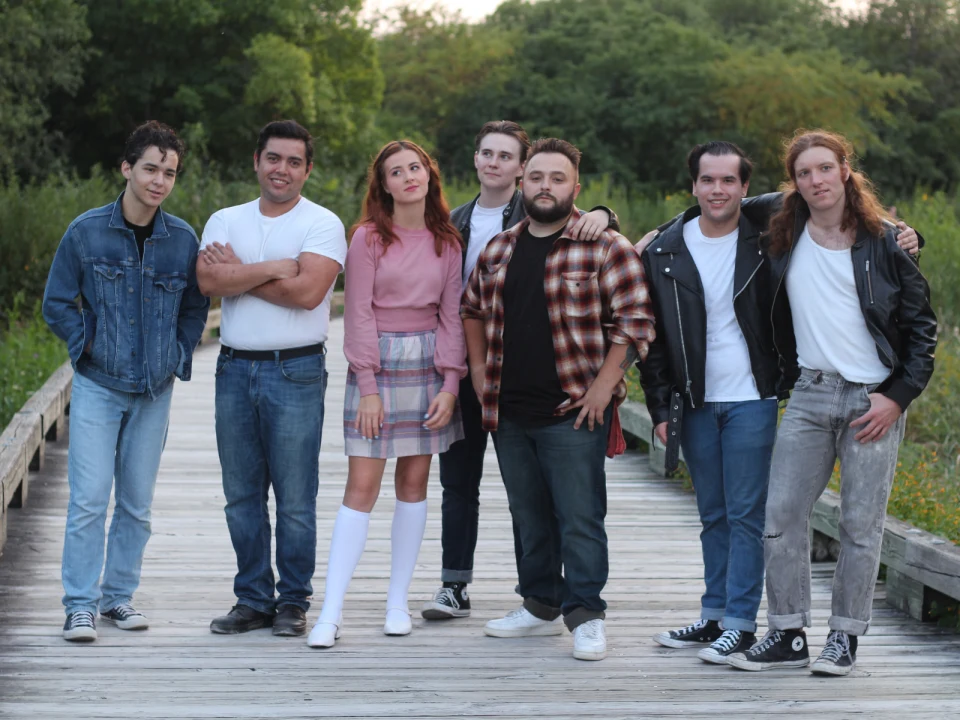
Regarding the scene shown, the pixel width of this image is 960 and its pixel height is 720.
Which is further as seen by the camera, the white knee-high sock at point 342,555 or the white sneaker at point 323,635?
the white knee-high sock at point 342,555

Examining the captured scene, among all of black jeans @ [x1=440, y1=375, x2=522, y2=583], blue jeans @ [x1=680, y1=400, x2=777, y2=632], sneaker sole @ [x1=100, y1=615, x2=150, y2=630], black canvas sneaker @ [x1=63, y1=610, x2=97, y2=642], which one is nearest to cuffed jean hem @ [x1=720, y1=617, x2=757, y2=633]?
blue jeans @ [x1=680, y1=400, x2=777, y2=632]

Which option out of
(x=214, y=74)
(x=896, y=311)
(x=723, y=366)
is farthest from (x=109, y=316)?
(x=214, y=74)

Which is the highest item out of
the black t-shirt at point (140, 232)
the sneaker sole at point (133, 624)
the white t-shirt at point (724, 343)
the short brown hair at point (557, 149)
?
the short brown hair at point (557, 149)

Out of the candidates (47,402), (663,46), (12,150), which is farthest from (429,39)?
(47,402)

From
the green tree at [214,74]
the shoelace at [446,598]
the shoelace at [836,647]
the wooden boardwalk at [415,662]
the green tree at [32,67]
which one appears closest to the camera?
the wooden boardwalk at [415,662]

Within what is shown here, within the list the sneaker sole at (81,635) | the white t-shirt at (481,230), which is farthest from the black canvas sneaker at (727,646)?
the sneaker sole at (81,635)

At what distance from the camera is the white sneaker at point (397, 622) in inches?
171

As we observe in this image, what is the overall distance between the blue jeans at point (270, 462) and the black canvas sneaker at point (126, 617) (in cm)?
34

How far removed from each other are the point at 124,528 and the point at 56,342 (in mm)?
6824

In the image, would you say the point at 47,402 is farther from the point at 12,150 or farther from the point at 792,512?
the point at 12,150

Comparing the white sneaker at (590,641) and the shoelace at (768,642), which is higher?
the shoelace at (768,642)

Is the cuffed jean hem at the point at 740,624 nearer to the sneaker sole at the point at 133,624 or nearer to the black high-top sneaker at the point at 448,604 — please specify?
the black high-top sneaker at the point at 448,604

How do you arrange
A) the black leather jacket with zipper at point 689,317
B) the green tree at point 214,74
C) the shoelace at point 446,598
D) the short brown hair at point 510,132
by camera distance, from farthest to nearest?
1. the green tree at point 214,74
2. the shoelace at point 446,598
3. the short brown hair at point 510,132
4. the black leather jacket with zipper at point 689,317

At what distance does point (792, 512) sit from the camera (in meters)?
3.99
